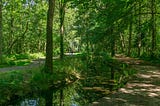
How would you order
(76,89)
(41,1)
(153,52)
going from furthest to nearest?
(41,1)
(153,52)
(76,89)

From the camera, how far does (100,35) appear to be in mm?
26078

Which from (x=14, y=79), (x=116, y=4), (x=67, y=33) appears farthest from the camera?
(x=67, y=33)

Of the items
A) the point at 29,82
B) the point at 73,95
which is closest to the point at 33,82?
the point at 29,82

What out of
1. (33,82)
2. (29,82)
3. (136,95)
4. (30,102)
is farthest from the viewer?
(33,82)

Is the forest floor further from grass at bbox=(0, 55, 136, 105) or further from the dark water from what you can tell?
grass at bbox=(0, 55, 136, 105)

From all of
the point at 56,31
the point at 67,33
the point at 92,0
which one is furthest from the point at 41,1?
the point at 67,33

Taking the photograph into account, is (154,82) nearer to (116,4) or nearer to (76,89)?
(76,89)

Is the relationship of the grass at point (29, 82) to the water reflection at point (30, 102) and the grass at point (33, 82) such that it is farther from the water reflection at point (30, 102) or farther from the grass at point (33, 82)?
the water reflection at point (30, 102)

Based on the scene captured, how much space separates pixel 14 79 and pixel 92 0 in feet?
44.8

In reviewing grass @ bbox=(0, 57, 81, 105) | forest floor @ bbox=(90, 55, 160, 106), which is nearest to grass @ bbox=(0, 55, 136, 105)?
grass @ bbox=(0, 57, 81, 105)

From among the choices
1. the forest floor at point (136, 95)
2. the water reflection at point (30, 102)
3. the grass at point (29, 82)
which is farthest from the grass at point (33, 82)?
the forest floor at point (136, 95)

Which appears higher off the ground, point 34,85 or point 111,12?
point 111,12

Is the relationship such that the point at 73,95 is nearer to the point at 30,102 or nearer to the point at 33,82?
the point at 33,82

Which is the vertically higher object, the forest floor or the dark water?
the forest floor
